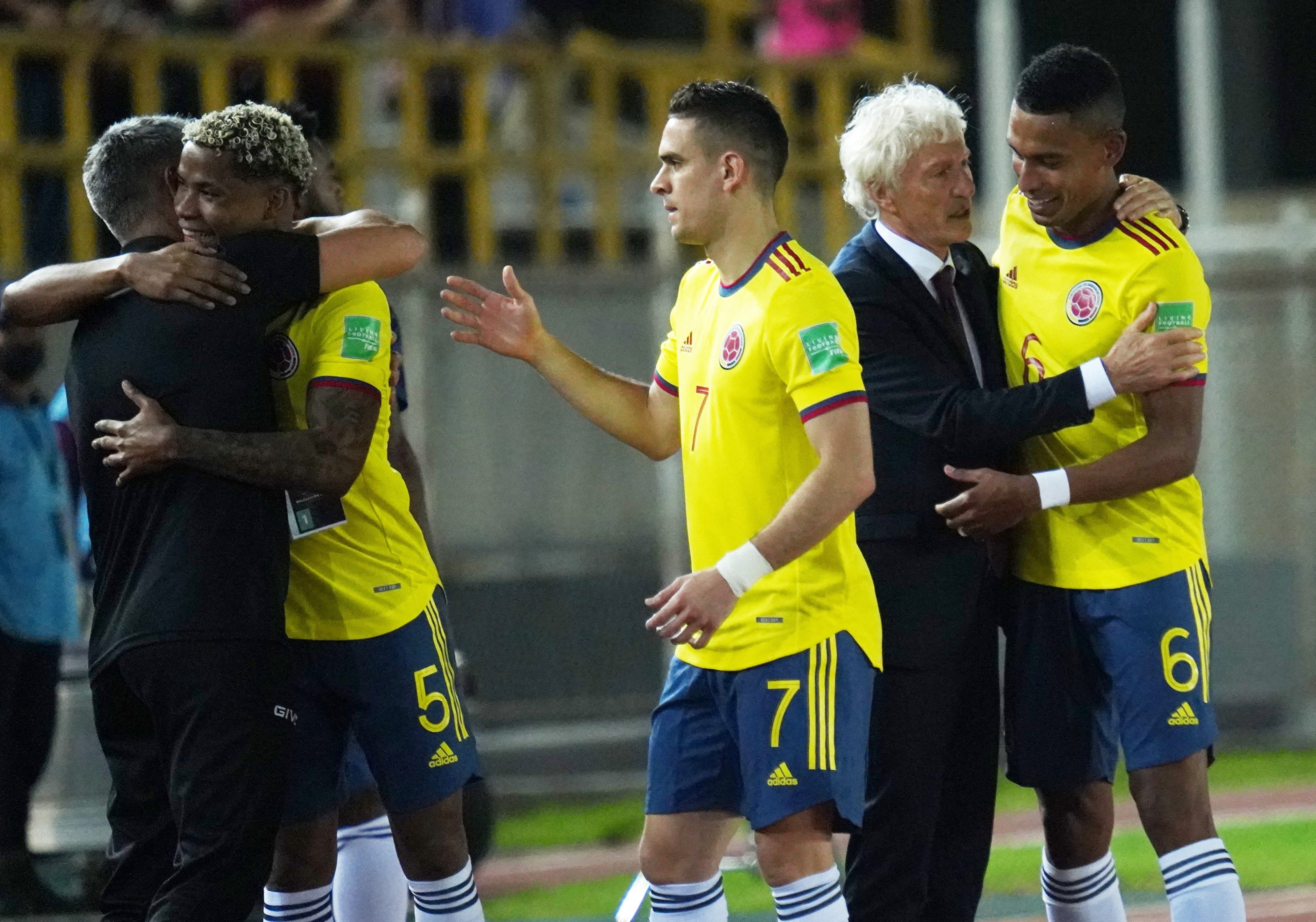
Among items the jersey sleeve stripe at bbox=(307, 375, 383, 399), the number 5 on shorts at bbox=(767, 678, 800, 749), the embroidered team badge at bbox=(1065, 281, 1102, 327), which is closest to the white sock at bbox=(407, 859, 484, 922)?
the number 5 on shorts at bbox=(767, 678, 800, 749)

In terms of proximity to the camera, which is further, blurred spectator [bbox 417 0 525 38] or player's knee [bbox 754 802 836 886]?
blurred spectator [bbox 417 0 525 38]

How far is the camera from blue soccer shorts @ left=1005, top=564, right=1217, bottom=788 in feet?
14.0

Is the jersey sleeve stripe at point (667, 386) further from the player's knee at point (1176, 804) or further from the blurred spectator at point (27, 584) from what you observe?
the blurred spectator at point (27, 584)

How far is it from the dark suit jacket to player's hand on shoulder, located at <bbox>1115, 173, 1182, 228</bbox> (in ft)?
1.51

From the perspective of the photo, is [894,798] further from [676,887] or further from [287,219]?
[287,219]

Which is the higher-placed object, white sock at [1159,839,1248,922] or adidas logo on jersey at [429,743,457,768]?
adidas logo on jersey at [429,743,457,768]

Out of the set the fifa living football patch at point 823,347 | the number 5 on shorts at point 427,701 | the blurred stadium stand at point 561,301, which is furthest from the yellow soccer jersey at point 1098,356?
the blurred stadium stand at point 561,301

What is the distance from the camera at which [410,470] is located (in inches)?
190

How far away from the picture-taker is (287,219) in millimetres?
4242

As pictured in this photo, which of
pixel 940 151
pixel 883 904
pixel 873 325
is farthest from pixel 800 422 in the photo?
pixel 883 904

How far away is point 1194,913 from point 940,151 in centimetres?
183

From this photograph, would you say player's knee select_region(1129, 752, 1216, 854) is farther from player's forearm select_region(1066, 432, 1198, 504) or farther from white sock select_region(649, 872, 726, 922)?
white sock select_region(649, 872, 726, 922)

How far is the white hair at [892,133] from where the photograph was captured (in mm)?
4336

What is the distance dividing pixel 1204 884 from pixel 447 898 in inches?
67.7
